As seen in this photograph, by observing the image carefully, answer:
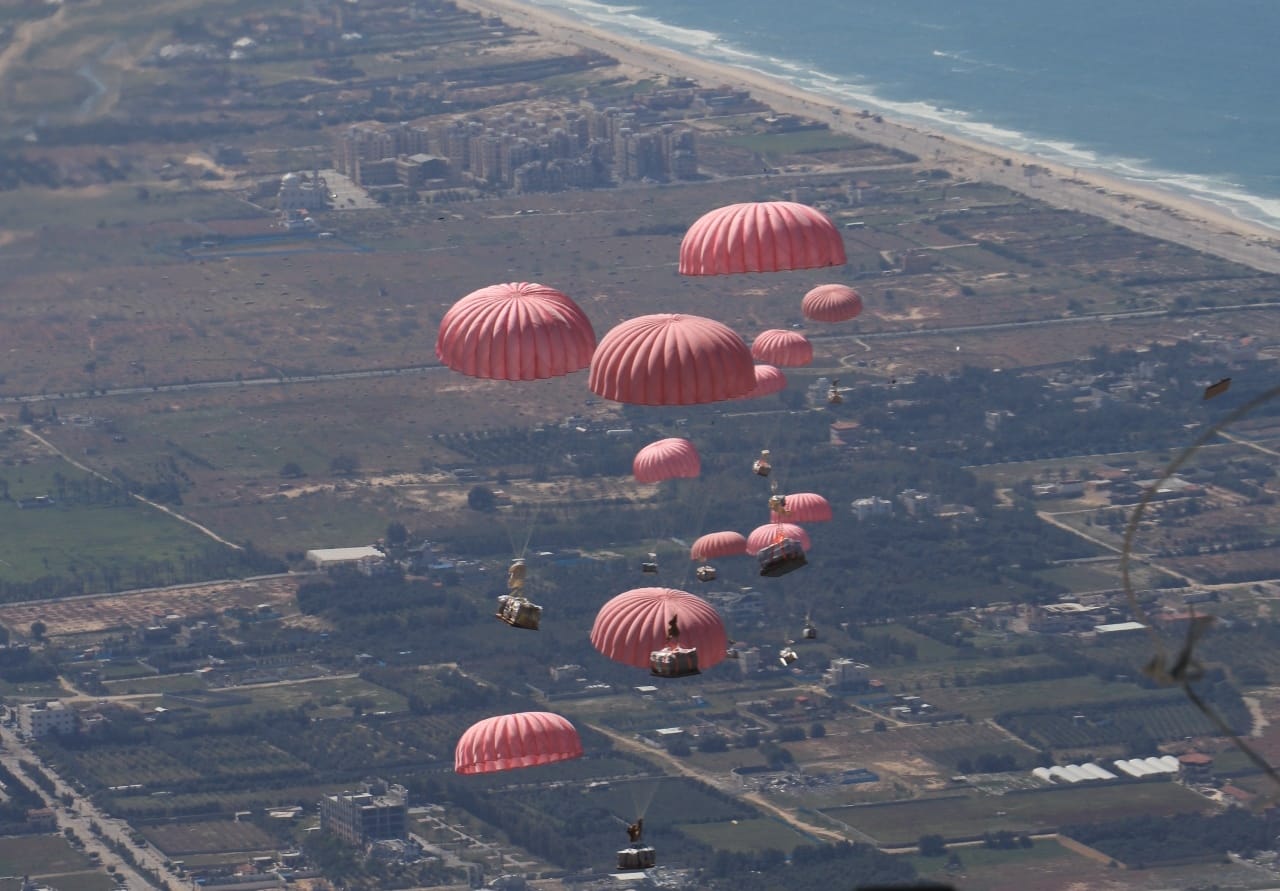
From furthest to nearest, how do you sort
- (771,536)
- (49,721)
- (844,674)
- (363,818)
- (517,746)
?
(844,674) → (49,721) → (363,818) → (771,536) → (517,746)

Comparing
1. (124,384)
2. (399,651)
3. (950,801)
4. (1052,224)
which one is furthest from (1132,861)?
(1052,224)

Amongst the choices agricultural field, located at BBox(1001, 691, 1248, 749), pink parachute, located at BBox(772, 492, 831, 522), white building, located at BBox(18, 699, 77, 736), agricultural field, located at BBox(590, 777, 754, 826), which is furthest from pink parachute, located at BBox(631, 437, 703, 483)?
white building, located at BBox(18, 699, 77, 736)

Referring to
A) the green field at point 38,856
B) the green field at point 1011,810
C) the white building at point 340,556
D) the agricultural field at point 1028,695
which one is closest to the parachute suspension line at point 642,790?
the green field at point 1011,810

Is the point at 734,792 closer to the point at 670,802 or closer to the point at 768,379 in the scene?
the point at 670,802

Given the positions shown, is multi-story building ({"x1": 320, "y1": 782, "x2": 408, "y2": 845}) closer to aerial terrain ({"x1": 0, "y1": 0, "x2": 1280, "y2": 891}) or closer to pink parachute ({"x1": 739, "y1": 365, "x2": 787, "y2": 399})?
aerial terrain ({"x1": 0, "y1": 0, "x2": 1280, "y2": 891})

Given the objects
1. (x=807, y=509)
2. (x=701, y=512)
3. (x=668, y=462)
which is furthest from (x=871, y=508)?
(x=668, y=462)

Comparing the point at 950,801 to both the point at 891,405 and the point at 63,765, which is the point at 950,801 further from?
the point at 891,405

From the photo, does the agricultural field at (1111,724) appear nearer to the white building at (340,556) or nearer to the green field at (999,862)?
the green field at (999,862)
